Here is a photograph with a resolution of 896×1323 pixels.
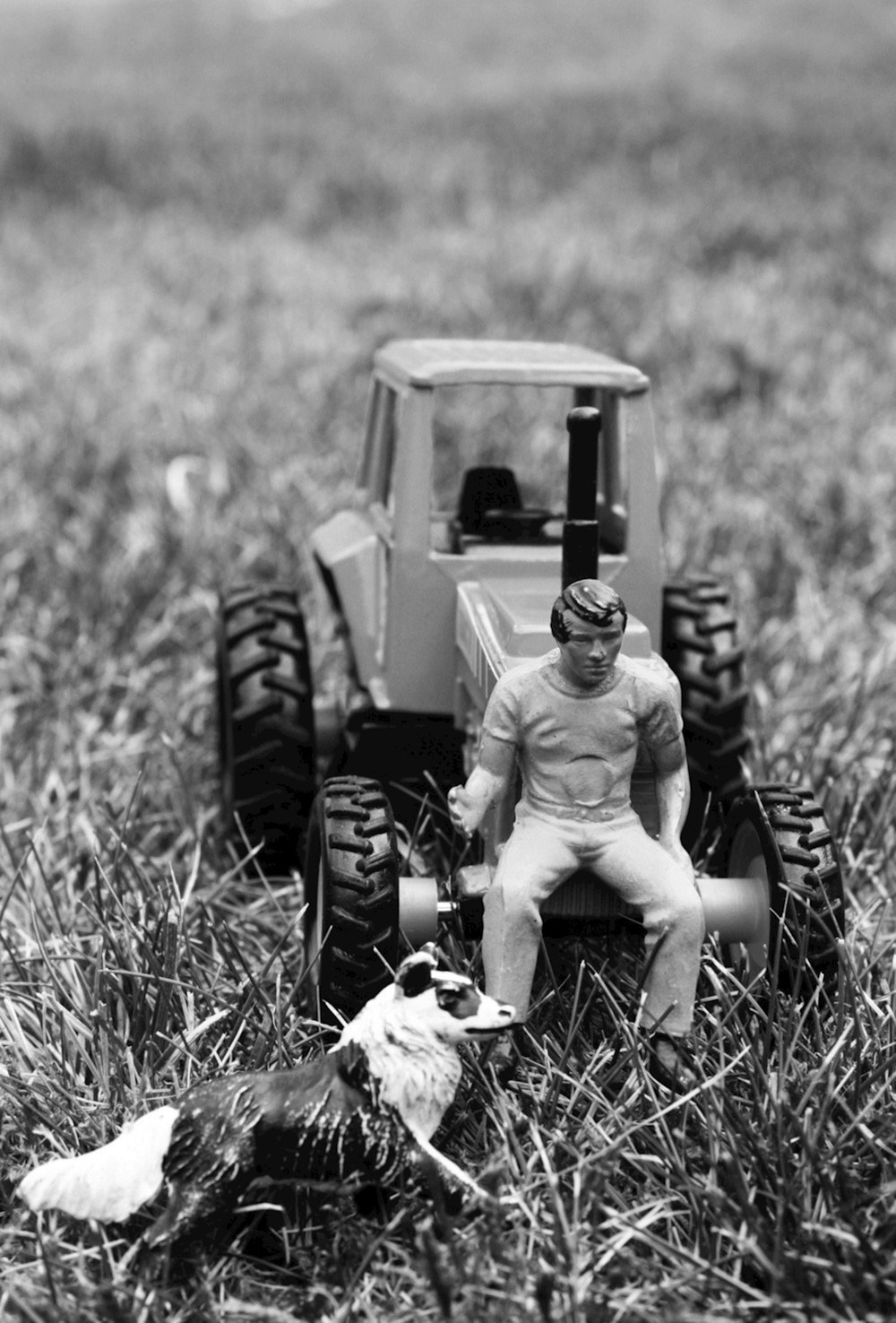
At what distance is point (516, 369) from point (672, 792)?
1.06 m

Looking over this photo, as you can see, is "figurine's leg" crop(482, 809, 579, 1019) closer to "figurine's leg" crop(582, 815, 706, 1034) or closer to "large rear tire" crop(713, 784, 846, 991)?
"figurine's leg" crop(582, 815, 706, 1034)

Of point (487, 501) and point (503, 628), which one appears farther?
point (487, 501)

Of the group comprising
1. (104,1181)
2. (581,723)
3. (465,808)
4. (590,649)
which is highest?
(590,649)

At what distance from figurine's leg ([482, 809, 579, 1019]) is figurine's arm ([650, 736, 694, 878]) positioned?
0.63 feet

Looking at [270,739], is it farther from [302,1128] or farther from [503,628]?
[302,1128]

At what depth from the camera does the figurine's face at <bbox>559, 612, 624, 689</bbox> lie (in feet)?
8.15

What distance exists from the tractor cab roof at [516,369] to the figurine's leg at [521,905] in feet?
3.61

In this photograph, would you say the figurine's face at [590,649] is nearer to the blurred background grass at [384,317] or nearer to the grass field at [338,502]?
the grass field at [338,502]

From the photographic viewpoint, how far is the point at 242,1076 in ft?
7.57

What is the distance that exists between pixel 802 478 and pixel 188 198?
770 centimetres

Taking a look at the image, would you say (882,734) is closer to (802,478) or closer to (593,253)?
(802,478)

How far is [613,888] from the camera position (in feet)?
8.51

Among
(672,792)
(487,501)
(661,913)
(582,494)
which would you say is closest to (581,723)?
(672,792)

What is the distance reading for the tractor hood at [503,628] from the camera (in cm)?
285
